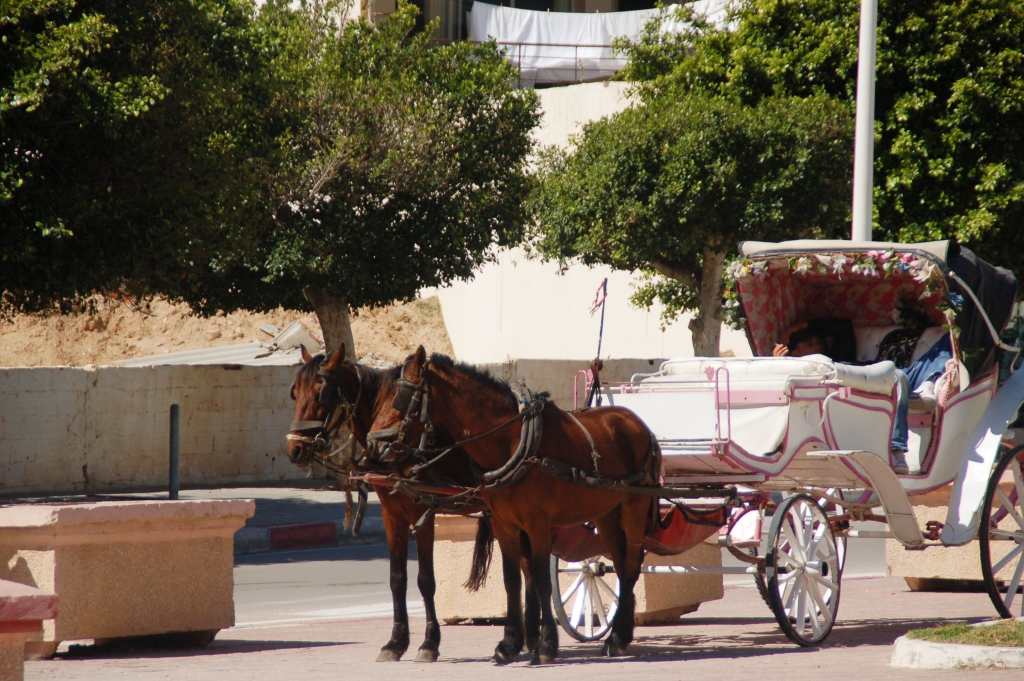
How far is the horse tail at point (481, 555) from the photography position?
7766mm

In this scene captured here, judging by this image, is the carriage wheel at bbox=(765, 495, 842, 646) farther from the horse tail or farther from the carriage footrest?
the horse tail

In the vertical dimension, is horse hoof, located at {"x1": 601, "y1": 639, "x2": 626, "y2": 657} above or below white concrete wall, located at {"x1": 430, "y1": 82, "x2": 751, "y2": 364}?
below

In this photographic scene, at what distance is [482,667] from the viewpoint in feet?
23.0

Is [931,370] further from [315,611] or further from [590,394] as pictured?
[315,611]

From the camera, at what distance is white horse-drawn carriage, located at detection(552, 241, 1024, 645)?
7.85 metres

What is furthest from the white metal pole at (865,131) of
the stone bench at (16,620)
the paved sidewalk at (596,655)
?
the stone bench at (16,620)

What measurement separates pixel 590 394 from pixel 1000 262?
41.0ft

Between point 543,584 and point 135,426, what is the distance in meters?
14.3

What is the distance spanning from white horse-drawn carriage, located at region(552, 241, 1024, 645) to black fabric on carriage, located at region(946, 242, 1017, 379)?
0.4 inches

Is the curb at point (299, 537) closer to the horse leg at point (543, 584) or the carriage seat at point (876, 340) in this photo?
the carriage seat at point (876, 340)

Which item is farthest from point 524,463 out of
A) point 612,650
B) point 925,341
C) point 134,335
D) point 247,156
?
point 134,335

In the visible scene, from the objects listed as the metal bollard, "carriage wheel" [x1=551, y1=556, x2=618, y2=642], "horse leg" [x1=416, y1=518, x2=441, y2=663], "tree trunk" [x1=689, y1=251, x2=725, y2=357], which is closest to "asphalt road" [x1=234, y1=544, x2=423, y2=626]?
the metal bollard

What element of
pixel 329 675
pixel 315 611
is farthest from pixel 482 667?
pixel 315 611

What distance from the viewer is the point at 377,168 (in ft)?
59.6
